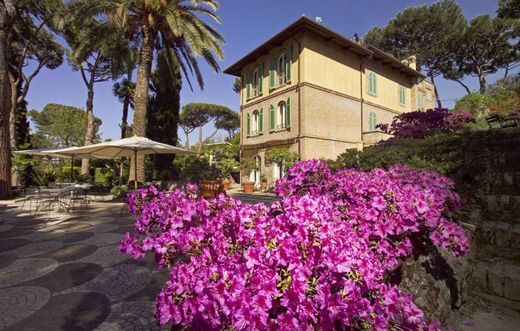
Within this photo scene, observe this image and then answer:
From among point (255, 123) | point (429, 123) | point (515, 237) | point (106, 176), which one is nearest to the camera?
point (515, 237)

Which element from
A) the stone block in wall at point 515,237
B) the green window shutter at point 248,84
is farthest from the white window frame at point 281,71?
the stone block in wall at point 515,237

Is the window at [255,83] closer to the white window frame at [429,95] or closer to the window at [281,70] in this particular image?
the window at [281,70]

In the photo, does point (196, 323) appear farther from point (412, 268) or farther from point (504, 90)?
point (504, 90)

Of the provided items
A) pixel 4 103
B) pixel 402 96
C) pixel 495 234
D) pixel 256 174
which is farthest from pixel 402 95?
pixel 4 103

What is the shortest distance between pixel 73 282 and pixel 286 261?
145 inches

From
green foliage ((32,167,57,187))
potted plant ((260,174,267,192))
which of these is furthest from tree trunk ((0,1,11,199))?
potted plant ((260,174,267,192))

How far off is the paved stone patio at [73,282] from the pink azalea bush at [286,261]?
1468mm

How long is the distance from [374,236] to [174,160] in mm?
19740

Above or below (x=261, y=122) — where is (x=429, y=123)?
below

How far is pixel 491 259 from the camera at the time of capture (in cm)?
403

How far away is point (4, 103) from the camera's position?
35.3 feet

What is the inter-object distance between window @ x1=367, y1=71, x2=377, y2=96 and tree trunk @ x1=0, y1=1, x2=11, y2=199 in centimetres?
1987

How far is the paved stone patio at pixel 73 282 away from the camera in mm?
2736

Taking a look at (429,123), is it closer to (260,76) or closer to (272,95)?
(272,95)
